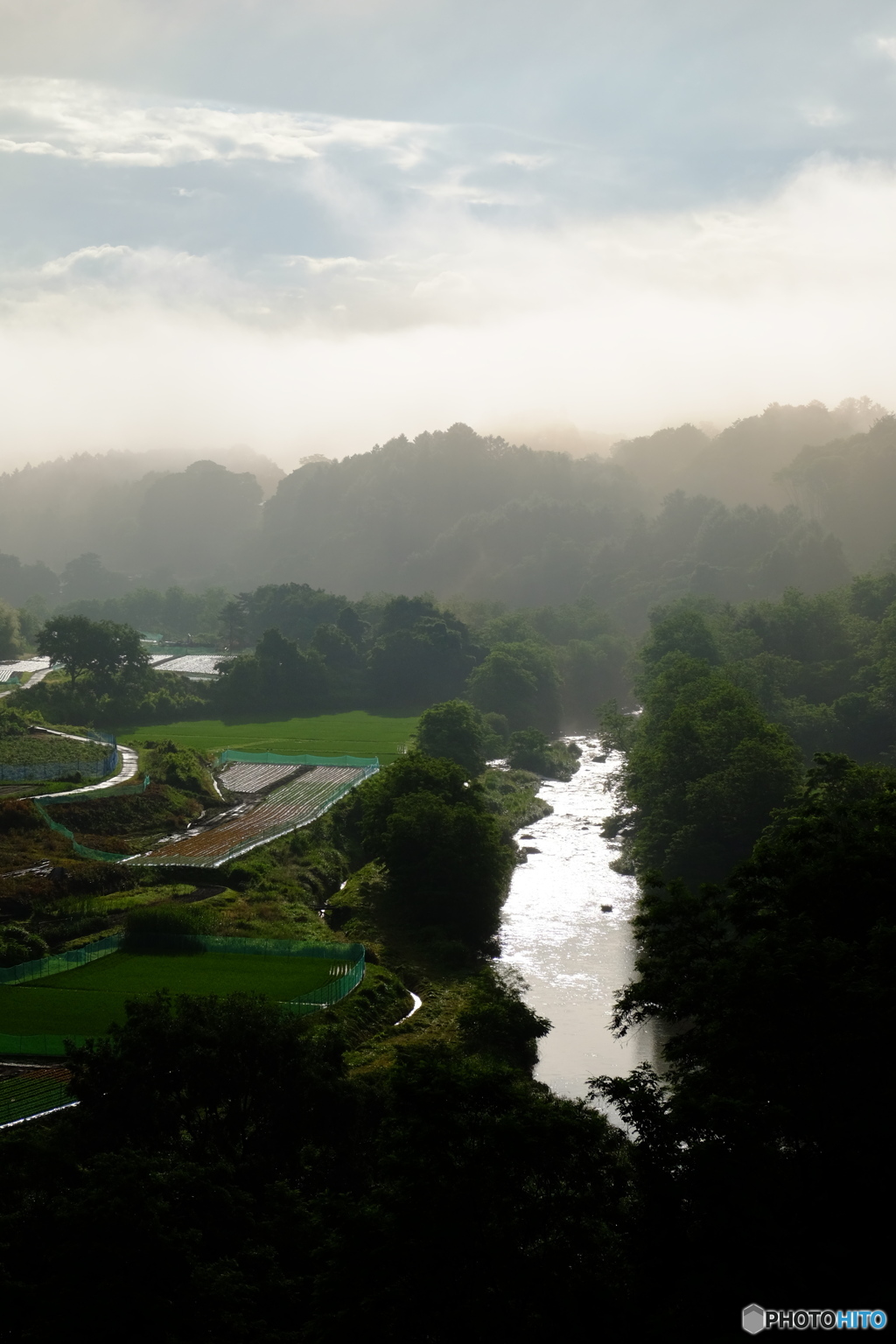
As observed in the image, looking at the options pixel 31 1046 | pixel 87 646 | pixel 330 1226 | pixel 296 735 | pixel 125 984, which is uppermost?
pixel 87 646

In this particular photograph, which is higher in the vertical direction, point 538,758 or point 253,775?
point 253,775

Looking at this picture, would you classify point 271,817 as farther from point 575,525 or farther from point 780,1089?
point 575,525

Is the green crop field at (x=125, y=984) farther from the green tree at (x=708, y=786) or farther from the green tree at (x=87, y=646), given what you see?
the green tree at (x=87, y=646)

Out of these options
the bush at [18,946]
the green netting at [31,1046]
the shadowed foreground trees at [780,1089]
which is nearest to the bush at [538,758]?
the bush at [18,946]

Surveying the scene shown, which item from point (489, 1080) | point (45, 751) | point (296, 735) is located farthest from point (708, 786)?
point (296, 735)

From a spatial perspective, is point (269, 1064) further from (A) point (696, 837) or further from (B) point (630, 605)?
(B) point (630, 605)

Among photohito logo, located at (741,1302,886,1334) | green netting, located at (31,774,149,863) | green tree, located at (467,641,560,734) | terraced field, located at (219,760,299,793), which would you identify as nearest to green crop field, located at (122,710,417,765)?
terraced field, located at (219,760,299,793)

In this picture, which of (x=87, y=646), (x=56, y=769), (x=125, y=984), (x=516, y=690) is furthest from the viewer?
(x=516, y=690)
